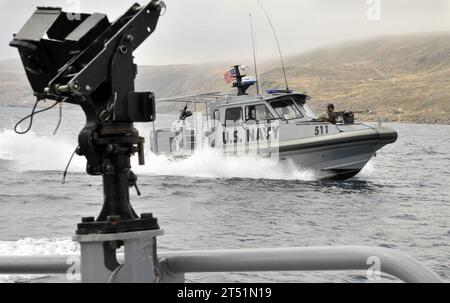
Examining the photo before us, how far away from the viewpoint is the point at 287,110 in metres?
24.9

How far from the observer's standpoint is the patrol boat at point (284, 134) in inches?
923

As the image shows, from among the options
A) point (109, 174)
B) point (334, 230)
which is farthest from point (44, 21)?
point (334, 230)

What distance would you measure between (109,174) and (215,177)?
76.2ft

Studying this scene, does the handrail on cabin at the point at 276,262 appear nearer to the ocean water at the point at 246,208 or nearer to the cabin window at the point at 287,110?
the ocean water at the point at 246,208

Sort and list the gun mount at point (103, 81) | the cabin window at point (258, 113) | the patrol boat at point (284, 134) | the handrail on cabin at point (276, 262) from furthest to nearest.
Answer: the cabin window at point (258, 113) < the patrol boat at point (284, 134) < the gun mount at point (103, 81) < the handrail on cabin at point (276, 262)

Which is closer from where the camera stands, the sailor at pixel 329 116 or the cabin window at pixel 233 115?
the sailor at pixel 329 116

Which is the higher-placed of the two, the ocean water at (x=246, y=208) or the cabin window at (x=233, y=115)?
the cabin window at (x=233, y=115)

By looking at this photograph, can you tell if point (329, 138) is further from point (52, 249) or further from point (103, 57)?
point (103, 57)

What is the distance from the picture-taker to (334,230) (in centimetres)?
1481

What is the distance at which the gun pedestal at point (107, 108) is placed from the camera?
2877mm

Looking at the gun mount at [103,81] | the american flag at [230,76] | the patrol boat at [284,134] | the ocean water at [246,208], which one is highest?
the american flag at [230,76]

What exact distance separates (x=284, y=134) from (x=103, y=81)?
21568 mm

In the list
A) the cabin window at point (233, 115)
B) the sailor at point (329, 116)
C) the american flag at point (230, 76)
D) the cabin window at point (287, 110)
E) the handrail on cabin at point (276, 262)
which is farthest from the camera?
the american flag at point (230, 76)

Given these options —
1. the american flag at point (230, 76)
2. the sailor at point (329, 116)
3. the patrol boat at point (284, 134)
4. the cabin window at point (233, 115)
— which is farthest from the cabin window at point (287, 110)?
the american flag at point (230, 76)
